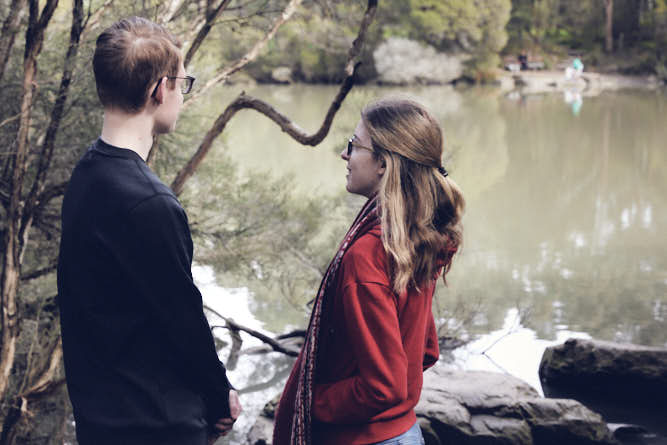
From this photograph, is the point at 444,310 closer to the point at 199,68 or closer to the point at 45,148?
the point at 199,68

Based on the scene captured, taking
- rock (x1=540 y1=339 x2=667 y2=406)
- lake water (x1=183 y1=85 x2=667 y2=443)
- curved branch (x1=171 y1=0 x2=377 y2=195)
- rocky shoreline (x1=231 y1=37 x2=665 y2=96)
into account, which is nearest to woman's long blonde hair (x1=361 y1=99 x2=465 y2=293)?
lake water (x1=183 y1=85 x2=667 y2=443)

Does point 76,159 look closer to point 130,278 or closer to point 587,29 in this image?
point 130,278

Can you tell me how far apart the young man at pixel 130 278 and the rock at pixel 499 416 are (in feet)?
9.58

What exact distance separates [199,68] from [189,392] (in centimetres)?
576

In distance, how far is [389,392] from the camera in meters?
1.65

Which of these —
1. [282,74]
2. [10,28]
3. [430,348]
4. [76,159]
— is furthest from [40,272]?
[282,74]

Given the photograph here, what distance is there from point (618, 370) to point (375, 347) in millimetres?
4198

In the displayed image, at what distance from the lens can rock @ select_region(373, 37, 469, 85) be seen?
101 ft

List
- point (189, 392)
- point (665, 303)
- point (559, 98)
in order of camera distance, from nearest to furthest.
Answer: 1. point (189, 392)
2. point (665, 303)
3. point (559, 98)

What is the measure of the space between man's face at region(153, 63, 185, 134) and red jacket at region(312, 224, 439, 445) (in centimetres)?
46

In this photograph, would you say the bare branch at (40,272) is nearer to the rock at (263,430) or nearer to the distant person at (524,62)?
the rock at (263,430)

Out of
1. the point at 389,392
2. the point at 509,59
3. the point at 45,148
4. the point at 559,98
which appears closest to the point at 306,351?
the point at 389,392

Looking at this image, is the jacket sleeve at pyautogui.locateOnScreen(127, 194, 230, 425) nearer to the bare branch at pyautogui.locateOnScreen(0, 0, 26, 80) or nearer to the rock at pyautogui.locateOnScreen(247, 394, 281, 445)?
the bare branch at pyautogui.locateOnScreen(0, 0, 26, 80)

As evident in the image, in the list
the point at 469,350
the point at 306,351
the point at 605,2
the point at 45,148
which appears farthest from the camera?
the point at 605,2
